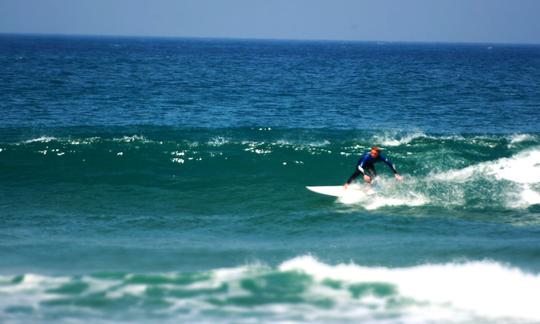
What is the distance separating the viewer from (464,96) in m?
42.2

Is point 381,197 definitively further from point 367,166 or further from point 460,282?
point 460,282

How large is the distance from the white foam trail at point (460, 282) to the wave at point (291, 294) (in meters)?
0.02

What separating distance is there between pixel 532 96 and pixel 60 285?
136 feet

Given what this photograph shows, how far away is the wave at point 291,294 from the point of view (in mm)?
8914

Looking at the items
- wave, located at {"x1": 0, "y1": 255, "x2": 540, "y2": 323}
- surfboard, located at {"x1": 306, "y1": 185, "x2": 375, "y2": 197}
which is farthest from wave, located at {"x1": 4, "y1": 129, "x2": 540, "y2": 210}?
wave, located at {"x1": 0, "y1": 255, "x2": 540, "y2": 323}

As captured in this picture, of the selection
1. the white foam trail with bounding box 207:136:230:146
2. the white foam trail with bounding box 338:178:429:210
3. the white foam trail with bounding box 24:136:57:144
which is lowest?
the white foam trail with bounding box 338:178:429:210

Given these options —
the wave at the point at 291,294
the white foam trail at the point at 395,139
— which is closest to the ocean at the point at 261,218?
the wave at the point at 291,294

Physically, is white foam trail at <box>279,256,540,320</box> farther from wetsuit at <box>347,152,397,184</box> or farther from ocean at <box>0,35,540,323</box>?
wetsuit at <box>347,152,397,184</box>

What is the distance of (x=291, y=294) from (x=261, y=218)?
505cm

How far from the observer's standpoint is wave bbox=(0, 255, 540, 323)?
8914mm

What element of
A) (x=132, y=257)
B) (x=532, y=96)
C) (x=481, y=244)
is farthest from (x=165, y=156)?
(x=532, y=96)

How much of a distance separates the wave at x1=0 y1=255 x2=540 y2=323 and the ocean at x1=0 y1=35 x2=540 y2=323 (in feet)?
0.12

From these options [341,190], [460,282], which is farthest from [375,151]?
[460,282]

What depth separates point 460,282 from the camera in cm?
1017
